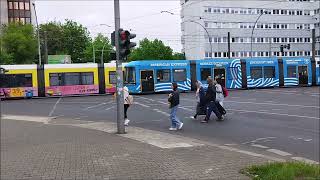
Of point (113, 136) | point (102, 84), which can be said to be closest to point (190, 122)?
point (113, 136)

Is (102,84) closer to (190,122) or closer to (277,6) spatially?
(190,122)

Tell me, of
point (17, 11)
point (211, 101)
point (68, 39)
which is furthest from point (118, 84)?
point (17, 11)

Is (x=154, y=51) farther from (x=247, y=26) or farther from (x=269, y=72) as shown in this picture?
(x=269, y=72)

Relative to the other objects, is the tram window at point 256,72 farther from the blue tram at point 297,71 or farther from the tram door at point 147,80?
the tram door at point 147,80

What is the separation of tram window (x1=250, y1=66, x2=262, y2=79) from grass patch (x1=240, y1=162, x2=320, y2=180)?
35.3 m

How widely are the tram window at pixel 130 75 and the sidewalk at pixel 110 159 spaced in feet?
82.6

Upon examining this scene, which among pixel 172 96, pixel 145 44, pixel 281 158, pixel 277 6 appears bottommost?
pixel 281 158

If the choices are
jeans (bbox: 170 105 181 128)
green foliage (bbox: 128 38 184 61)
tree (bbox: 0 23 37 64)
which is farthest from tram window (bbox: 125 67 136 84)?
green foliage (bbox: 128 38 184 61)

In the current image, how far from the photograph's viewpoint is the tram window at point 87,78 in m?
39.1

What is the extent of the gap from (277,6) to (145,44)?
93.6 feet

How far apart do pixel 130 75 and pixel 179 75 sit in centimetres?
423

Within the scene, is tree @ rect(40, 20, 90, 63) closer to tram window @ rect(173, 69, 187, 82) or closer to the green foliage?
the green foliage

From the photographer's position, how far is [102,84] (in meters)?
39.6

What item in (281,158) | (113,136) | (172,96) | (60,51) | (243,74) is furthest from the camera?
(60,51)
